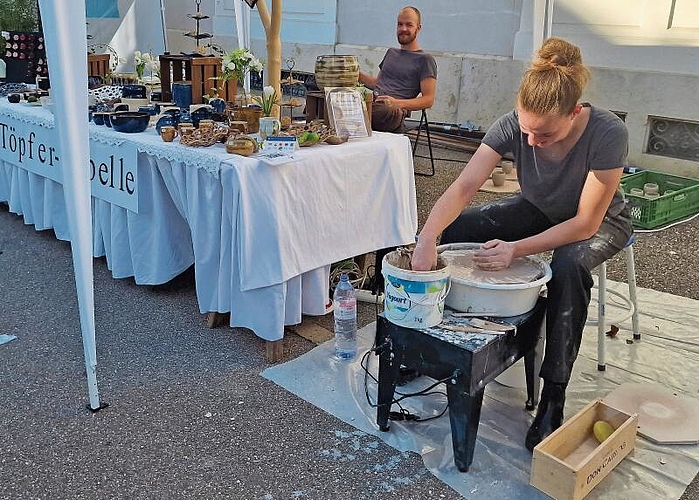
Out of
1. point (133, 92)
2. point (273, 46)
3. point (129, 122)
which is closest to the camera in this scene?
point (129, 122)

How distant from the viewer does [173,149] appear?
9.12 feet

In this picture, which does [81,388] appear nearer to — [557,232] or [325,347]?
[325,347]

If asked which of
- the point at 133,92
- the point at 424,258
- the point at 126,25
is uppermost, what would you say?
the point at 126,25

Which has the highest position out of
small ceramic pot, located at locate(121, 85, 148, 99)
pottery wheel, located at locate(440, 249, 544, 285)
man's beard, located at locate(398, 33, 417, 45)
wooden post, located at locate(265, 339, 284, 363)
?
man's beard, located at locate(398, 33, 417, 45)

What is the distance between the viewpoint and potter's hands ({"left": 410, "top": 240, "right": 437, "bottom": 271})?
2.03 meters

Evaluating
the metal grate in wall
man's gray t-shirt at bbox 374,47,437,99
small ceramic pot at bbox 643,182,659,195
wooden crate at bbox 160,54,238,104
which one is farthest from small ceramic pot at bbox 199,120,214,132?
the metal grate in wall

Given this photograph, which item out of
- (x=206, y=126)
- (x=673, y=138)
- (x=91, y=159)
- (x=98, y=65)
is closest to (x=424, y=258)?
(x=206, y=126)

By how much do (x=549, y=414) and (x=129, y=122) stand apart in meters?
2.19

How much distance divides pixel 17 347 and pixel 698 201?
4433mm

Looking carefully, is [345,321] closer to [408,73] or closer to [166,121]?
[166,121]

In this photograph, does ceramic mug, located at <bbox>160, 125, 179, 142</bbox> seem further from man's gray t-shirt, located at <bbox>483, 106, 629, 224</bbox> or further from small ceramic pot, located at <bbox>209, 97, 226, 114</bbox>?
man's gray t-shirt, located at <bbox>483, 106, 629, 224</bbox>

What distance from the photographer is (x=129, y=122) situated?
309 centimetres

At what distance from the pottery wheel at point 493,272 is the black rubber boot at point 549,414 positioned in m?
0.35

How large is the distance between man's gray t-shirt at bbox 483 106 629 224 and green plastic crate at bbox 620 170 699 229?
2144mm
